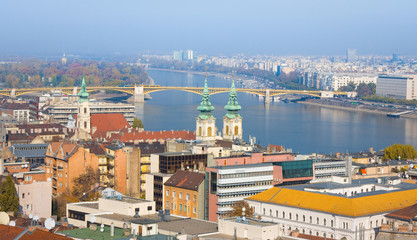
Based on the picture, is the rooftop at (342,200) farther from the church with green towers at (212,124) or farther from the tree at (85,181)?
the church with green towers at (212,124)

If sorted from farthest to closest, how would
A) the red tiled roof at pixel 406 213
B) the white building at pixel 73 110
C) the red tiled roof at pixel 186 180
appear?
the white building at pixel 73 110 → the red tiled roof at pixel 186 180 → the red tiled roof at pixel 406 213

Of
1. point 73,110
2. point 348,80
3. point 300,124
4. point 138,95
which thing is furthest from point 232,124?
point 348,80

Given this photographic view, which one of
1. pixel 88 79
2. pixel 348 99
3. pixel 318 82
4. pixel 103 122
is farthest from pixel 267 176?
pixel 318 82

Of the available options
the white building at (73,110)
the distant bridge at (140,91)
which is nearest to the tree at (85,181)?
the white building at (73,110)

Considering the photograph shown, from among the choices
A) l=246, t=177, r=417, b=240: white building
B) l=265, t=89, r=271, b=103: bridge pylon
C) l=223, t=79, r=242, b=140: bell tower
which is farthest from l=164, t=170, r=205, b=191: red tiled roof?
l=265, t=89, r=271, b=103: bridge pylon

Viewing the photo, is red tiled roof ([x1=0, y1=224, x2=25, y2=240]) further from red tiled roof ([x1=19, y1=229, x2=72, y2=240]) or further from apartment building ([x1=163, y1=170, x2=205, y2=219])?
apartment building ([x1=163, y1=170, x2=205, y2=219])

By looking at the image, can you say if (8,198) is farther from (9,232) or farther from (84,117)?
(84,117)
